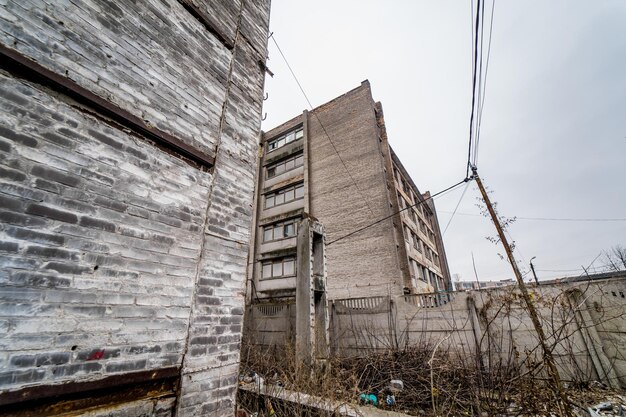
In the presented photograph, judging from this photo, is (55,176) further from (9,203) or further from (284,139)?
(284,139)

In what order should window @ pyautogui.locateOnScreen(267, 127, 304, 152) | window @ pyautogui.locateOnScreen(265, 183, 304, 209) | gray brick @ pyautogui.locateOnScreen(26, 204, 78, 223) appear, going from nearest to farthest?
gray brick @ pyautogui.locateOnScreen(26, 204, 78, 223), window @ pyautogui.locateOnScreen(265, 183, 304, 209), window @ pyautogui.locateOnScreen(267, 127, 304, 152)

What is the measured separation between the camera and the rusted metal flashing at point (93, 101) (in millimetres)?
1749

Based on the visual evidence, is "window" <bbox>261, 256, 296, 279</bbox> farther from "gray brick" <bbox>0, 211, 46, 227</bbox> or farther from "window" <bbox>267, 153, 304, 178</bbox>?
"gray brick" <bbox>0, 211, 46, 227</bbox>

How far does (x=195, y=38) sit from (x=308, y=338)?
7.35 metres

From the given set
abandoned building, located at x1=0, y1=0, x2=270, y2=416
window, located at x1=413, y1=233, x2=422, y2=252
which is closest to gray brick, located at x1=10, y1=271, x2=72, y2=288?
abandoned building, located at x1=0, y1=0, x2=270, y2=416

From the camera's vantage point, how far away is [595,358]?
5805mm

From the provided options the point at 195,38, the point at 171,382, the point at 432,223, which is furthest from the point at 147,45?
the point at 432,223

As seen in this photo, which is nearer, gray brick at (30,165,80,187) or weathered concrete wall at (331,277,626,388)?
gray brick at (30,165,80,187)

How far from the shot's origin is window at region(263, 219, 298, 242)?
759 inches

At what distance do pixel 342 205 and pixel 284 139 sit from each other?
33.3 ft

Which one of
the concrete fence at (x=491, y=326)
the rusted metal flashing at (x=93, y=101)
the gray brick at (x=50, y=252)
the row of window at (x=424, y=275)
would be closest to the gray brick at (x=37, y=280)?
the gray brick at (x=50, y=252)

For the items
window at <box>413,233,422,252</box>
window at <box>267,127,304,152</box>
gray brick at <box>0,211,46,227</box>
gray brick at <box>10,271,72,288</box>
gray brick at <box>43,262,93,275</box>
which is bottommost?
gray brick at <box>10,271,72,288</box>

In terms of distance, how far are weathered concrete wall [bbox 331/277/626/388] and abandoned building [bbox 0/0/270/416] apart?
3.66m

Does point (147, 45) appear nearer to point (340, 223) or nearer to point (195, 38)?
point (195, 38)
